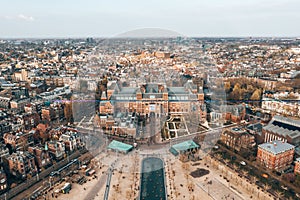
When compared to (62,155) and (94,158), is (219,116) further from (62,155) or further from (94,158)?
(62,155)

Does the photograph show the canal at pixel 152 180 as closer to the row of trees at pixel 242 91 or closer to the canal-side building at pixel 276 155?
the canal-side building at pixel 276 155

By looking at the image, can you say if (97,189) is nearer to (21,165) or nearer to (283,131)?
(21,165)

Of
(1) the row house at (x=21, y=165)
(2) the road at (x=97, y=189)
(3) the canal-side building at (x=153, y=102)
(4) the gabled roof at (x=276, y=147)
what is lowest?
(2) the road at (x=97, y=189)

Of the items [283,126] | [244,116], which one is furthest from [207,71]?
[283,126]

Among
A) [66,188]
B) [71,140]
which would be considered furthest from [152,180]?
[71,140]

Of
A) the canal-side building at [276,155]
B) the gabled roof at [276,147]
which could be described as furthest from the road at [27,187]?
the gabled roof at [276,147]

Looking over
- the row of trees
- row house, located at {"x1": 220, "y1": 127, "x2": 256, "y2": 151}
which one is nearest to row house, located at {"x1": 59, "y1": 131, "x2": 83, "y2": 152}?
row house, located at {"x1": 220, "y1": 127, "x2": 256, "y2": 151}

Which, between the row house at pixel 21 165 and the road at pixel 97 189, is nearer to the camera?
the road at pixel 97 189
